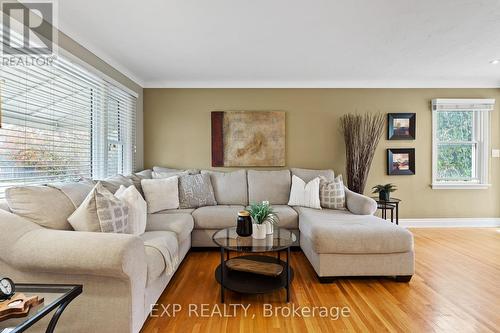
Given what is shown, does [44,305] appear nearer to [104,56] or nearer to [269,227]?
[269,227]

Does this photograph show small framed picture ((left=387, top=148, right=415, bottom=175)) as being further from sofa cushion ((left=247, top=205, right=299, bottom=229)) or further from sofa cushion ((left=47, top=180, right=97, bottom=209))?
sofa cushion ((left=47, top=180, right=97, bottom=209))

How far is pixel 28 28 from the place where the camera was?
2.03 metres

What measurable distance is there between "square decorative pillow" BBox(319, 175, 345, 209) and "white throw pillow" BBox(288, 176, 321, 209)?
77mm

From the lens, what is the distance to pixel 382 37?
2658mm

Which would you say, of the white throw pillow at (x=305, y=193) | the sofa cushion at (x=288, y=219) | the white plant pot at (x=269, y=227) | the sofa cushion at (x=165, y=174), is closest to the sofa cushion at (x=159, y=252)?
the white plant pot at (x=269, y=227)

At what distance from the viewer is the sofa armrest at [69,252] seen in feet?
4.69

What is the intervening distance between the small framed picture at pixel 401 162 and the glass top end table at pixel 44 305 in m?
4.35

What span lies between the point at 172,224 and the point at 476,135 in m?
4.94

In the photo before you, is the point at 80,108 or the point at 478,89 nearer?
the point at 80,108

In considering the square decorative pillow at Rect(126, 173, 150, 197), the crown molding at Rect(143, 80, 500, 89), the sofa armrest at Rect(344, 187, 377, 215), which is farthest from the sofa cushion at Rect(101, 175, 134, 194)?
the sofa armrest at Rect(344, 187, 377, 215)

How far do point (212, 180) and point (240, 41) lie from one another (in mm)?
1941

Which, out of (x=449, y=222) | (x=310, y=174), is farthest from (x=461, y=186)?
(x=310, y=174)

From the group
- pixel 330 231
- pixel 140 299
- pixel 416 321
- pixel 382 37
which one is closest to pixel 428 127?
pixel 382 37

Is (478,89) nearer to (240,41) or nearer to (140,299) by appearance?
(240,41)
